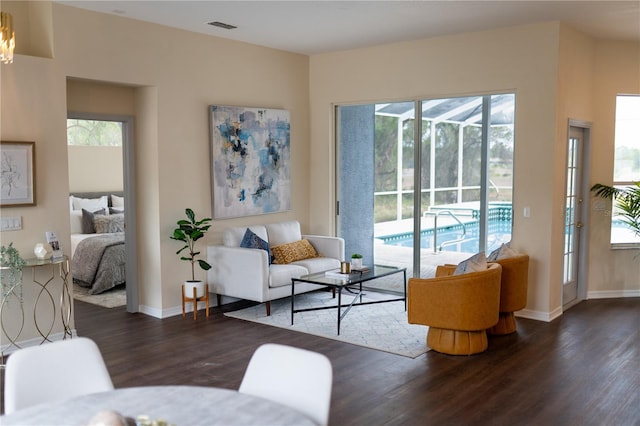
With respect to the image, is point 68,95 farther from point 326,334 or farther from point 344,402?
point 344,402

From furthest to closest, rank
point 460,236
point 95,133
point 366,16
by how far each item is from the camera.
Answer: point 95,133 → point 460,236 → point 366,16

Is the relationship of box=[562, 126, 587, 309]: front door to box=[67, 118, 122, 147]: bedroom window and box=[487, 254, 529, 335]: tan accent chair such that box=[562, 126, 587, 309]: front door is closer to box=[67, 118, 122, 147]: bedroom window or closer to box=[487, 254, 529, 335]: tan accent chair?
box=[487, 254, 529, 335]: tan accent chair

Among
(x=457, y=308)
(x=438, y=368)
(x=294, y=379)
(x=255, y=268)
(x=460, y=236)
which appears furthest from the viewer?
(x=460, y=236)

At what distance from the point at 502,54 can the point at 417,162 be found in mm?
1562

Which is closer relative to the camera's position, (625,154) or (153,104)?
(153,104)

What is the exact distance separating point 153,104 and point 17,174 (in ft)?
5.23

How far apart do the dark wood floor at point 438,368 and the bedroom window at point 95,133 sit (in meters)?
1.96

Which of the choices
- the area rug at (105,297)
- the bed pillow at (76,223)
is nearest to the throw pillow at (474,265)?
the area rug at (105,297)

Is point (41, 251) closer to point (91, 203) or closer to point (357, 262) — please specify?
point (357, 262)

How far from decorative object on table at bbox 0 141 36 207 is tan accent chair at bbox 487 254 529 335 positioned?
4222mm

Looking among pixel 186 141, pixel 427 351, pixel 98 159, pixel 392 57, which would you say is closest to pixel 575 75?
pixel 392 57

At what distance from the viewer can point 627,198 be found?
6.93 meters

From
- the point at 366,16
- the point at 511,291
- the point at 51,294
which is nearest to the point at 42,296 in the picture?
the point at 51,294

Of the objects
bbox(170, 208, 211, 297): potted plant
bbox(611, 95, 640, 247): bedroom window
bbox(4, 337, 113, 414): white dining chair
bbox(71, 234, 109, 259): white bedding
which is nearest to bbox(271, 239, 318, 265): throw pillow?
bbox(170, 208, 211, 297): potted plant
